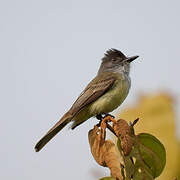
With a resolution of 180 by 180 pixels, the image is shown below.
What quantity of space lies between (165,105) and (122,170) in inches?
41.5

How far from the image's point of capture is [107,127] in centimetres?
257

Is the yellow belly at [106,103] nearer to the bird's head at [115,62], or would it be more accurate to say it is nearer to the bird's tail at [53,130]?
the bird's tail at [53,130]

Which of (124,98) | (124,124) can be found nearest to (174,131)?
(124,124)

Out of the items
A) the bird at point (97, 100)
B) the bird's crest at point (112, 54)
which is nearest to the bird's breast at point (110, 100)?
the bird at point (97, 100)

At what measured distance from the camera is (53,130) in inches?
173

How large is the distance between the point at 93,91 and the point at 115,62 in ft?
3.29

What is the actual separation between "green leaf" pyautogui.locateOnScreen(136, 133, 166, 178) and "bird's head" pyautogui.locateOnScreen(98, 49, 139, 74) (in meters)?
3.33

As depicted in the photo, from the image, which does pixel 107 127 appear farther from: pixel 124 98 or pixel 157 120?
pixel 124 98

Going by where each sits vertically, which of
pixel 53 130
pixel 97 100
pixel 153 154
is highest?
pixel 97 100

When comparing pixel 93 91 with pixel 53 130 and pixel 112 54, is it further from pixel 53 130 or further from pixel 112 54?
pixel 112 54

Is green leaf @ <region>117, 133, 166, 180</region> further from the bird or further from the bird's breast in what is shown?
the bird's breast

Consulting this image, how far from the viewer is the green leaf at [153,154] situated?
1.97 metres

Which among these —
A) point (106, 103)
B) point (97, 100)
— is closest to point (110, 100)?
point (106, 103)

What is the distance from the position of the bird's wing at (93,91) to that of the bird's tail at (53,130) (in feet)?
0.30
